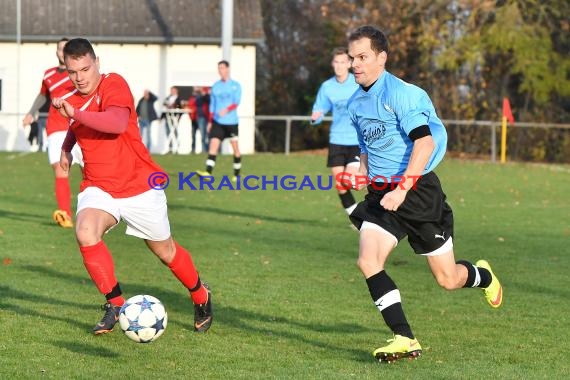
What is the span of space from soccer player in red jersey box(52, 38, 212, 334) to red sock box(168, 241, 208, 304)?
0.16 metres

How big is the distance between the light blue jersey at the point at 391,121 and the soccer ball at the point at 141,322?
1.53m

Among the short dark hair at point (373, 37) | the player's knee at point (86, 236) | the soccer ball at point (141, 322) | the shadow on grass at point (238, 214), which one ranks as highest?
the short dark hair at point (373, 37)

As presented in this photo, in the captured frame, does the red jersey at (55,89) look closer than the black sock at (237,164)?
Yes

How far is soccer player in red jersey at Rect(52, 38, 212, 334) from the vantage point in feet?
22.7

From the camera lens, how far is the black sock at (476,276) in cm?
716

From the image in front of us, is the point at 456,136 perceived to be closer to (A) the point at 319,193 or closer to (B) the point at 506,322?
(A) the point at 319,193

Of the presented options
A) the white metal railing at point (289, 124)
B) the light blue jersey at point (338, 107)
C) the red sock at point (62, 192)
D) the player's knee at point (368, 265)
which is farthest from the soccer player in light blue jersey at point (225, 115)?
the player's knee at point (368, 265)

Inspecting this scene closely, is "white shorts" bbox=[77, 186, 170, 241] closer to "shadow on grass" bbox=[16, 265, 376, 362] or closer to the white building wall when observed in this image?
"shadow on grass" bbox=[16, 265, 376, 362]

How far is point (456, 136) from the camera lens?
30547 millimetres

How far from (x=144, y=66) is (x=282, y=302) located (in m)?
27.4

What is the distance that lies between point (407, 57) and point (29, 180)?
52.8 feet

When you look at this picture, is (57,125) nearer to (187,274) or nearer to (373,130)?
(187,274)

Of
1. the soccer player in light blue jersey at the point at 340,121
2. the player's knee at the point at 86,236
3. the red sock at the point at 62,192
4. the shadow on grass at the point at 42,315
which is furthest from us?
the soccer player in light blue jersey at the point at 340,121

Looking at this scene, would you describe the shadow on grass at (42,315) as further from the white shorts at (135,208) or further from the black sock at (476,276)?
the black sock at (476,276)
